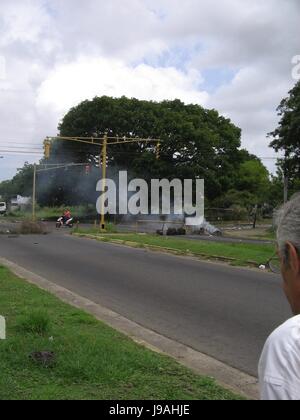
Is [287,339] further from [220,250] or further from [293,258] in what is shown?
[220,250]

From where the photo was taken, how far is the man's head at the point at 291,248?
1.66 metres

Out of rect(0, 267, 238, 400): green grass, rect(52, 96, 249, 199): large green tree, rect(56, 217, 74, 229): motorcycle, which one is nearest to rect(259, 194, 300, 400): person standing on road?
rect(0, 267, 238, 400): green grass

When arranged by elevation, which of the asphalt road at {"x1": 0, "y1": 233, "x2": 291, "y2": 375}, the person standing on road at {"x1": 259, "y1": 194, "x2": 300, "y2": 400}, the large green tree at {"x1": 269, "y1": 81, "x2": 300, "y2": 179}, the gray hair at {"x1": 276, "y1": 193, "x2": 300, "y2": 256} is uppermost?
the large green tree at {"x1": 269, "y1": 81, "x2": 300, "y2": 179}

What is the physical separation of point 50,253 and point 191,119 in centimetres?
3796

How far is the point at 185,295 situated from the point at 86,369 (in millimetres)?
5907

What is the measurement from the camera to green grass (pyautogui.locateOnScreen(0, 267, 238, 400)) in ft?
14.2

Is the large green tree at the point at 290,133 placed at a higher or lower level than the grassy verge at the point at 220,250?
higher

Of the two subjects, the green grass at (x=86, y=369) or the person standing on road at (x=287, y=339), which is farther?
the green grass at (x=86, y=369)

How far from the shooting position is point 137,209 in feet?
170

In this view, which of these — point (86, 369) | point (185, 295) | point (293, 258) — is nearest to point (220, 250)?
point (185, 295)

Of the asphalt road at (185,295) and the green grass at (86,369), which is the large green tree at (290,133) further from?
the green grass at (86,369)

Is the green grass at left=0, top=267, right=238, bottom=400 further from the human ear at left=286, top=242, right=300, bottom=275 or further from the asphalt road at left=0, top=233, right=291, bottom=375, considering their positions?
the human ear at left=286, top=242, right=300, bottom=275

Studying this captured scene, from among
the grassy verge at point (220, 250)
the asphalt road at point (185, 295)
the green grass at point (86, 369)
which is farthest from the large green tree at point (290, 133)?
the green grass at point (86, 369)
